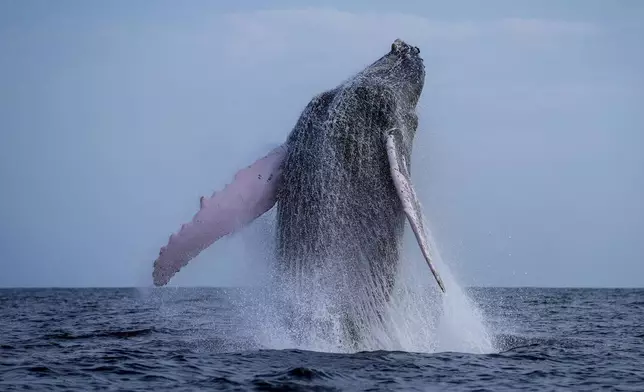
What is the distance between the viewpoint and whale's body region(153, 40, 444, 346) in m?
10.4

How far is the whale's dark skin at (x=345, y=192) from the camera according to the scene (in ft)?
34.1

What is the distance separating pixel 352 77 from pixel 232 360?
13.2ft

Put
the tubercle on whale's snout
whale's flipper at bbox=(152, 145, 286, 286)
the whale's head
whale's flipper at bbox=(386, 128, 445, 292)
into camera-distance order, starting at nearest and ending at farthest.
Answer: whale's flipper at bbox=(386, 128, 445, 292) → whale's flipper at bbox=(152, 145, 286, 286) → the whale's head → the tubercle on whale's snout

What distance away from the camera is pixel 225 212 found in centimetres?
1052

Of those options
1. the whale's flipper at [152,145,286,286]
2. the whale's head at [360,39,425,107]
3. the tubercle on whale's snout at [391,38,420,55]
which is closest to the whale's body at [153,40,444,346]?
the whale's flipper at [152,145,286,286]

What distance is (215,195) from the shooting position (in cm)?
1062

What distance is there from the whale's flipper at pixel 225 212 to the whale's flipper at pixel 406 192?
1522 millimetres

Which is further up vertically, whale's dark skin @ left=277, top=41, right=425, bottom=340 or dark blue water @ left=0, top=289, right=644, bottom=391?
whale's dark skin @ left=277, top=41, right=425, bottom=340

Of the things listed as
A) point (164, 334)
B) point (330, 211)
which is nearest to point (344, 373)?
point (330, 211)

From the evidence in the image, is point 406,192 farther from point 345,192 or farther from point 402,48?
point 402,48

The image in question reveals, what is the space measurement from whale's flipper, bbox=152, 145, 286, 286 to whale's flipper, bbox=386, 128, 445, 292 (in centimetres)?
152

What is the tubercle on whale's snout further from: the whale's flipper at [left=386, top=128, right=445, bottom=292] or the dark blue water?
the dark blue water

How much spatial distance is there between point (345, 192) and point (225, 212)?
1.56 meters

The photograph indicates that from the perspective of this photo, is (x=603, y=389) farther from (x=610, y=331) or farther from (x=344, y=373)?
(x=610, y=331)
